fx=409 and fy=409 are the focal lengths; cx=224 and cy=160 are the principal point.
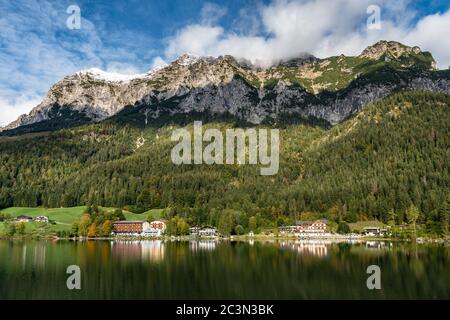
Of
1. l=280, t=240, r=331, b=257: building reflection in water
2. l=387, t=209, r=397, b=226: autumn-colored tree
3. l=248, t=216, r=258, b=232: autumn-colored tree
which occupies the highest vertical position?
l=387, t=209, r=397, b=226: autumn-colored tree

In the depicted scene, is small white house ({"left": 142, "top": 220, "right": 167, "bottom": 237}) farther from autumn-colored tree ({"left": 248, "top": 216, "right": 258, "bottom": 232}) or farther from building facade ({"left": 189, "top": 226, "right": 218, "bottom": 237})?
autumn-colored tree ({"left": 248, "top": 216, "right": 258, "bottom": 232})

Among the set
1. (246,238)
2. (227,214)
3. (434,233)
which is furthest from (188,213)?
(434,233)

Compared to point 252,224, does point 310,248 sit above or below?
below

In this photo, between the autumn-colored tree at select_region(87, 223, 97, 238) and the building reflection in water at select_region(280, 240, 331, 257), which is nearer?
the building reflection in water at select_region(280, 240, 331, 257)

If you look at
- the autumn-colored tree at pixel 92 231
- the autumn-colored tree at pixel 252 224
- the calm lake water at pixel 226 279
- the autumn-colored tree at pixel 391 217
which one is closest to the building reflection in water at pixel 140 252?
the calm lake water at pixel 226 279

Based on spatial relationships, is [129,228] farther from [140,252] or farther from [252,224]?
[140,252]

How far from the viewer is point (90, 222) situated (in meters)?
186

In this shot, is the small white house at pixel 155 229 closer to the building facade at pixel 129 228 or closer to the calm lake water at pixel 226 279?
the building facade at pixel 129 228

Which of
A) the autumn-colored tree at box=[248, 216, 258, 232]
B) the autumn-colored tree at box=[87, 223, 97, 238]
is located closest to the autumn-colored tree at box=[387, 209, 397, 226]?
the autumn-colored tree at box=[248, 216, 258, 232]

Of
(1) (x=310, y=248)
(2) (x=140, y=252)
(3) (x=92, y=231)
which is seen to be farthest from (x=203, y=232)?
(2) (x=140, y=252)

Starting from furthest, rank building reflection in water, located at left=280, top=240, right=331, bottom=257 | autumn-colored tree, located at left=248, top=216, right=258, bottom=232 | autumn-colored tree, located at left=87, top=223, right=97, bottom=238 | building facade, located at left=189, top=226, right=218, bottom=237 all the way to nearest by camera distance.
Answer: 1. autumn-colored tree, located at left=87, top=223, right=97, bottom=238
2. autumn-colored tree, located at left=248, top=216, right=258, bottom=232
3. building facade, located at left=189, top=226, right=218, bottom=237
4. building reflection in water, located at left=280, top=240, right=331, bottom=257

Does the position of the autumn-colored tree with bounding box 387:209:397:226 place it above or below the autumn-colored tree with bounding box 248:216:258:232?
above

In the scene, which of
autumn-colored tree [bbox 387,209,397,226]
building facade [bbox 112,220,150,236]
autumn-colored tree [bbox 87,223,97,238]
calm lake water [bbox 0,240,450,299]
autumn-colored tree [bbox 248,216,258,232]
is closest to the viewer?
calm lake water [bbox 0,240,450,299]
